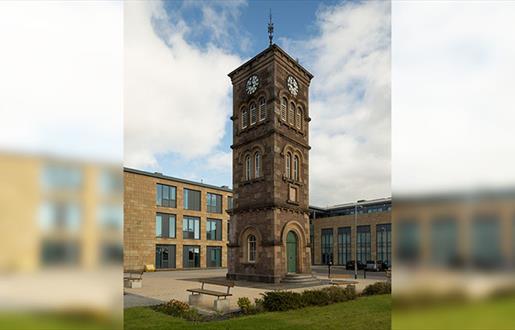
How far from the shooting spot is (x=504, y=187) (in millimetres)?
3400

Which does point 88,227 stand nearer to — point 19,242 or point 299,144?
point 19,242

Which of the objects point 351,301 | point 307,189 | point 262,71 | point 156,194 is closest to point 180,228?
point 156,194

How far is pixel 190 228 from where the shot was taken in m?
47.8

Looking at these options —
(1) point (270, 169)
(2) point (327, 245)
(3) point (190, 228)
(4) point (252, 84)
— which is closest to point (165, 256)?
(3) point (190, 228)

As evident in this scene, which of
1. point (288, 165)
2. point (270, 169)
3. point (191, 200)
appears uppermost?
point (288, 165)

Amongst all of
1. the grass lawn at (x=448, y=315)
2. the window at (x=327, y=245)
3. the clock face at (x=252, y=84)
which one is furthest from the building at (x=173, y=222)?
the grass lawn at (x=448, y=315)

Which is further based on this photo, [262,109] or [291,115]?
[291,115]

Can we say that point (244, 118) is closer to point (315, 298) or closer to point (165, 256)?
point (315, 298)

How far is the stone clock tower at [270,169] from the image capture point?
23.5 m

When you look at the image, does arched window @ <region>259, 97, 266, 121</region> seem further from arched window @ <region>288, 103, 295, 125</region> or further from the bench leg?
the bench leg

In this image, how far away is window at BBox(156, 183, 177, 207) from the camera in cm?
4388

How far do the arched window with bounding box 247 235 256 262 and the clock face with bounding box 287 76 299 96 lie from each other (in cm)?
974

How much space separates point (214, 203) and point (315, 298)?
3811cm

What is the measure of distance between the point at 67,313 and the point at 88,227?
673 millimetres
